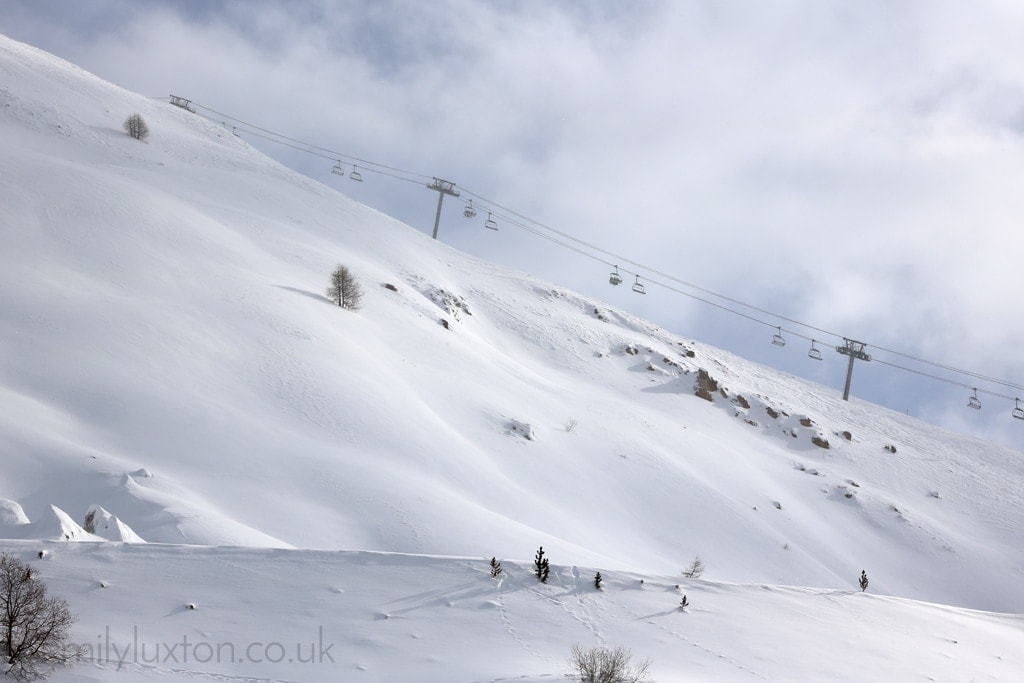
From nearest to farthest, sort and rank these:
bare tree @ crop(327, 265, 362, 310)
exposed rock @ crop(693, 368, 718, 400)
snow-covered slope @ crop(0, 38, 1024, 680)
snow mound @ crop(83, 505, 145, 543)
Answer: snow mound @ crop(83, 505, 145, 543), snow-covered slope @ crop(0, 38, 1024, 680), bare tree @ crop(327, 265, 362, 310), exposed rock @ crop(693, 368, 718, 400)

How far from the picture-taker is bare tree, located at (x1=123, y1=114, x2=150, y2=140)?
159 feet

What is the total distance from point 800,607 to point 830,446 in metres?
31.3

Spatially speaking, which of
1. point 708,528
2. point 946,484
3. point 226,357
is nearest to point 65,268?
point 226,357

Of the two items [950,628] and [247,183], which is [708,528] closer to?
[950,628]

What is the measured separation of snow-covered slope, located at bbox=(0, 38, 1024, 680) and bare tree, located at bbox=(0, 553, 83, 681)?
749mm

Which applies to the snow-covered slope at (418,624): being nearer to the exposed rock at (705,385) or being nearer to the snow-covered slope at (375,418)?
the snow-covered slope at (375,418)

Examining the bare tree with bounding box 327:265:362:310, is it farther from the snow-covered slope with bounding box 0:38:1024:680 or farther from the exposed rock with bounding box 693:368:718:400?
the exposed rock with bounding box 693:368:718:400

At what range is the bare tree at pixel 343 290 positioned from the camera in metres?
32.2

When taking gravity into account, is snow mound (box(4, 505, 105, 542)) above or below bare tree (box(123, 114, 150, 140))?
below

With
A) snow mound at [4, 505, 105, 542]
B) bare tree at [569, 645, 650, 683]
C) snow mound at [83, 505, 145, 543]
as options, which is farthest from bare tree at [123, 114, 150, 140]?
bare tree at [569, 645, 650, 683]

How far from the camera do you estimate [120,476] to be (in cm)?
1521

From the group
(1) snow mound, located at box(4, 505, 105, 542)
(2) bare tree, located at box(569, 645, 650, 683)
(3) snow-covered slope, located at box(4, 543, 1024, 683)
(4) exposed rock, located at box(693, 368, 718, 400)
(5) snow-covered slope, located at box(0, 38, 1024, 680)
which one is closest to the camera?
(2) bare tree, located at box(569, 645, 650, 683)

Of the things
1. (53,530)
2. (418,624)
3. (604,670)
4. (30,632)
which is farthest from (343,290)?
(604,670)

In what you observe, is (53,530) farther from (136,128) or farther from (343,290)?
(136,128)
